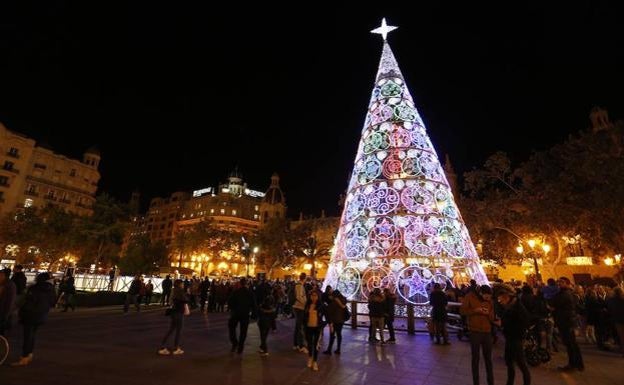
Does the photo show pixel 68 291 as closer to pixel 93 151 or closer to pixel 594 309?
pixel 594 309

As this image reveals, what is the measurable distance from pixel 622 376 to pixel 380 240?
7371mm

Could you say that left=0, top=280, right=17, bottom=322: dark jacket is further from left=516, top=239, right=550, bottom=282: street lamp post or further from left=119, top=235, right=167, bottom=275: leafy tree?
left=119, top=235, right=167, bottom=275: leafy tree

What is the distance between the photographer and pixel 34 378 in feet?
18.6

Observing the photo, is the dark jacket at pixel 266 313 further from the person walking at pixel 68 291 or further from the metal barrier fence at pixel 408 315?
the person walking at pixel 68 291

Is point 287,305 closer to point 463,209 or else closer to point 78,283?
point 78,283

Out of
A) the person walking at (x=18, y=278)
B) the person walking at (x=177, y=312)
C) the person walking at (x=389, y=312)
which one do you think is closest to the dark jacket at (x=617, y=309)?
the person walking at (x=389, y=312)

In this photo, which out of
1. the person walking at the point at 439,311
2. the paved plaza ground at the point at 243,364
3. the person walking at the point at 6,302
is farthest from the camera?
the person walking at the point at 439,311

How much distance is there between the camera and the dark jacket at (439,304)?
33.9ft

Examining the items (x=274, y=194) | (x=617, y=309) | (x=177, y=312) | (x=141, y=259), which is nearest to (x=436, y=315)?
(x=617, y=309)

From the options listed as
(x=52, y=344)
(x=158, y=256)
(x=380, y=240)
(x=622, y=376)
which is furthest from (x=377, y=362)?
(x=158, y=256)

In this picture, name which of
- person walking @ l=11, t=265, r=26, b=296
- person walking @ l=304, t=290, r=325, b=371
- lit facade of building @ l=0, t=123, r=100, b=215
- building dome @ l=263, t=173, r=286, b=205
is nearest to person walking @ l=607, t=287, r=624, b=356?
person walking @ l=304, t=290, r=325, b=371

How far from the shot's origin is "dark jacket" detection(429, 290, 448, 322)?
1034 centimetres

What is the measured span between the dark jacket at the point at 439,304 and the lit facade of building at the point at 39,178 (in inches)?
2103

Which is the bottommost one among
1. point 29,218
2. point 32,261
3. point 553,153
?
point 32,261
